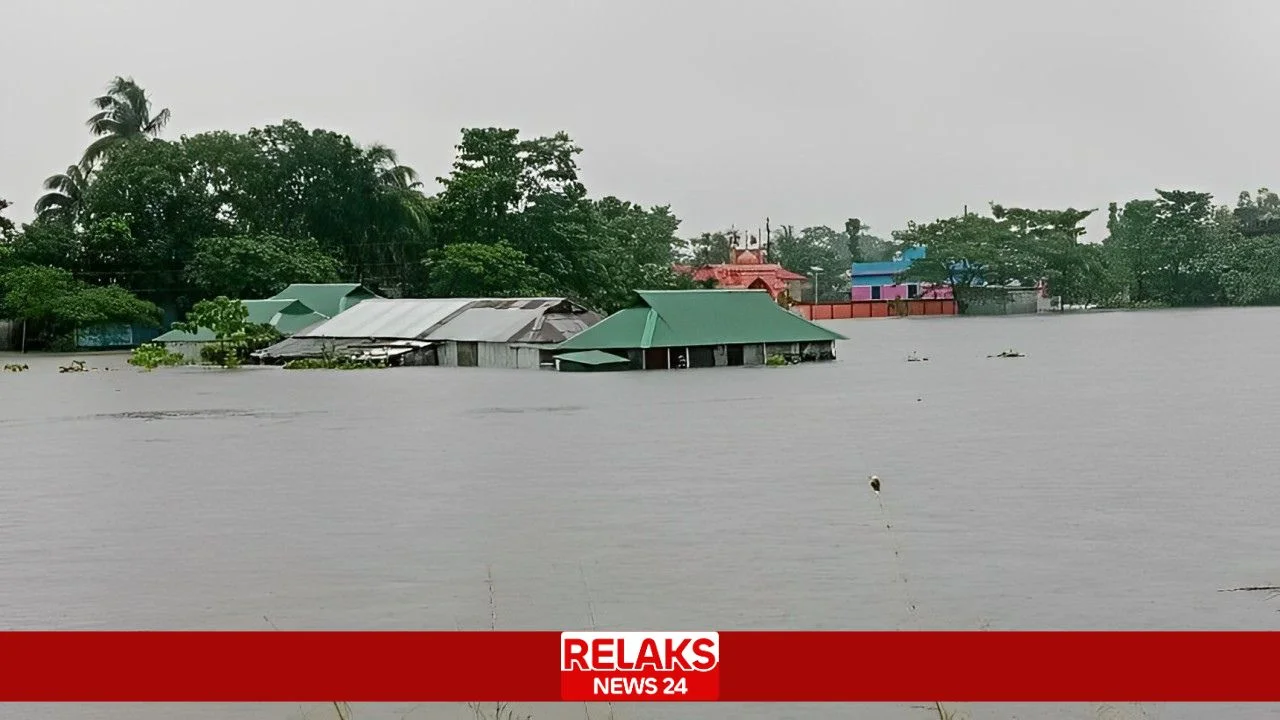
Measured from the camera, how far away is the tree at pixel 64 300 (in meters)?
64.5

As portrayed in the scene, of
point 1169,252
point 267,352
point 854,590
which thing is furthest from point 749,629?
point 1169,252

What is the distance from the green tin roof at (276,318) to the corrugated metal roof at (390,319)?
81.0 inches

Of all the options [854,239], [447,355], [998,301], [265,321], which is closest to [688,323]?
[447,355]

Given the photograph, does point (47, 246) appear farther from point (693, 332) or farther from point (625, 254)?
point (693, 332)

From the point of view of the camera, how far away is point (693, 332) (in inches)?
1941

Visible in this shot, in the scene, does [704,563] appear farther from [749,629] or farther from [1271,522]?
[1271,522]

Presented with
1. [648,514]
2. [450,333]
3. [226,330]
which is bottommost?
[648,514]

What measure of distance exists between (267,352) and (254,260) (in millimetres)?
10804

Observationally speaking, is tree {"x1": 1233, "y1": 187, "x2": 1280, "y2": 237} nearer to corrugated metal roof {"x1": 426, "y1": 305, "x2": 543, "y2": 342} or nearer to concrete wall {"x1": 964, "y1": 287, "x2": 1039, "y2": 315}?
concrete wall {"x1": 964, "y1": 287, "x2": 1039, "y2": 315}

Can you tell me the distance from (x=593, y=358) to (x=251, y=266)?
24787 millimetres

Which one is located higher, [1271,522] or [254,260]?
[254,260]

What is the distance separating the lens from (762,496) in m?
20.0

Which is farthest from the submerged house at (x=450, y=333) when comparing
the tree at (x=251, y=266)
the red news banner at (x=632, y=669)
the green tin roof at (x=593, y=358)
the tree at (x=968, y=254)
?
the tree at (x=968, y=254)

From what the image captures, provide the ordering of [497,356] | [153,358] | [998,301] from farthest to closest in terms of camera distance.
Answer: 1. [998,301]
2. [153,358]
3. [497,356]
